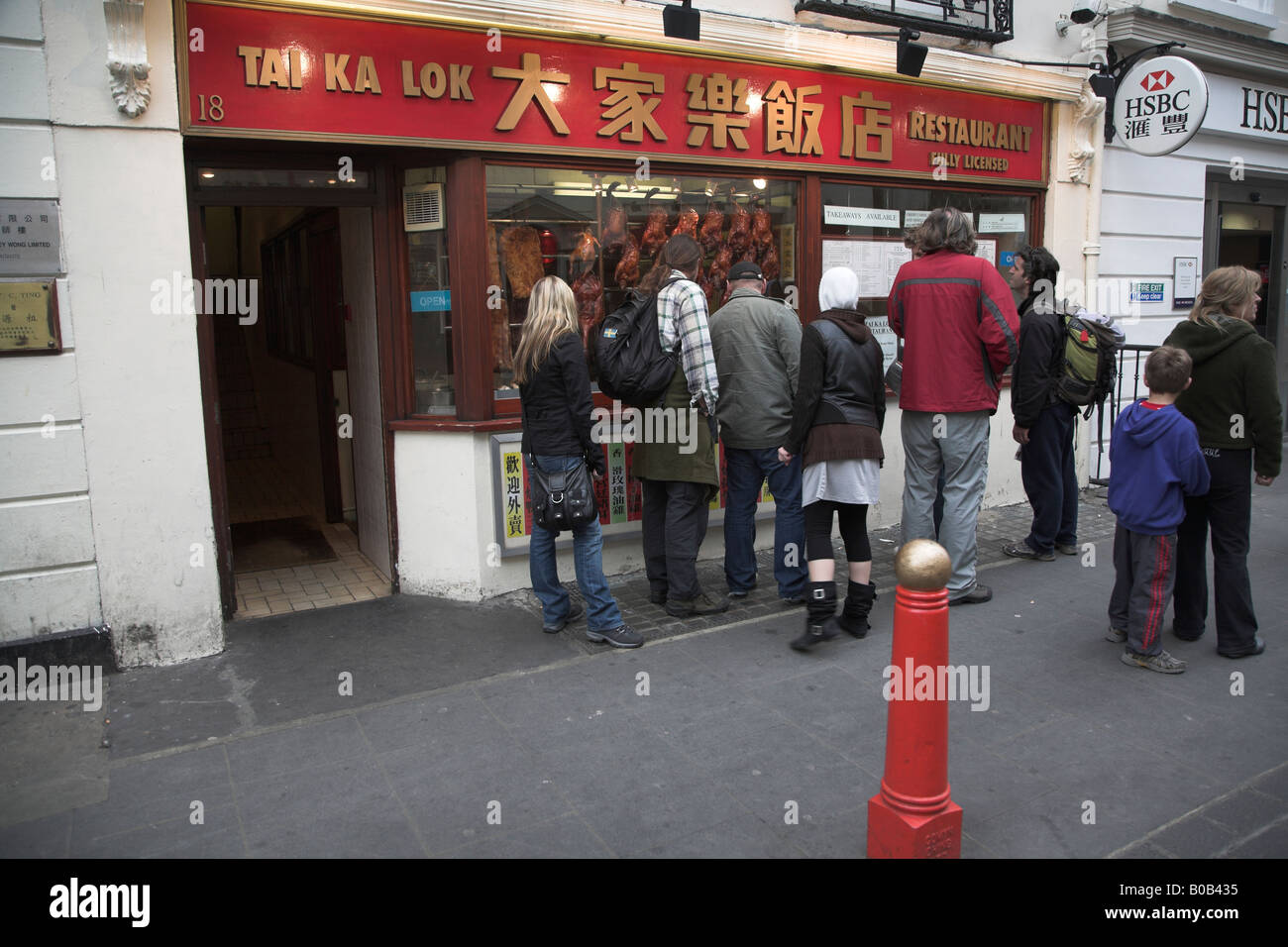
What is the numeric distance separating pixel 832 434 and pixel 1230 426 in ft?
6.48

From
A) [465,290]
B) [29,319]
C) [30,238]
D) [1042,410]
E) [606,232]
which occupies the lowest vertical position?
[1042,410]

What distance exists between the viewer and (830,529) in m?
5.23

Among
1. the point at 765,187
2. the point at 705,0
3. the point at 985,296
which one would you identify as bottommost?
the point at 985,296

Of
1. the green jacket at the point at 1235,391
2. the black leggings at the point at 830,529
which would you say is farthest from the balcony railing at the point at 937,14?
the black leggings at the point at 830,529

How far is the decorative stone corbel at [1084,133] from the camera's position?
8219 millimetres

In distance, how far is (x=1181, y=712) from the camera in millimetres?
4465

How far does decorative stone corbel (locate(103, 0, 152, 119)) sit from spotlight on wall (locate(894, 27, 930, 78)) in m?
4.90

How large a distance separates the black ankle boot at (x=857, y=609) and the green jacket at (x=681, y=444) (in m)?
1.02

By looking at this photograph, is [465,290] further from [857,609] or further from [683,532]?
[857,609]

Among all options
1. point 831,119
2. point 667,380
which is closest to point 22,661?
point 667,380

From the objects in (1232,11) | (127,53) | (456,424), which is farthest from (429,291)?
(1232,11)

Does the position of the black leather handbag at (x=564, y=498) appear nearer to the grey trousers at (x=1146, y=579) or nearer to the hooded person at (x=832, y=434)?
the hooded person at (x=832, y=434)
